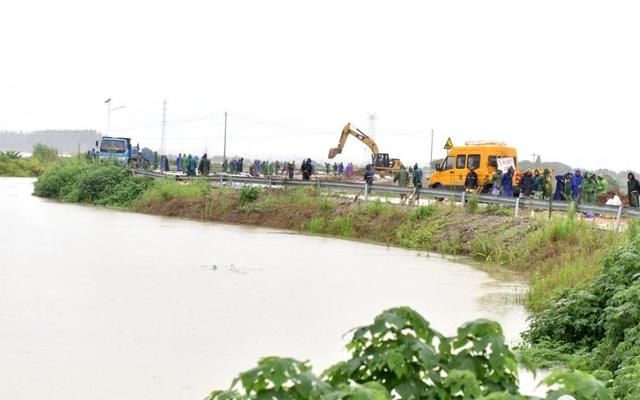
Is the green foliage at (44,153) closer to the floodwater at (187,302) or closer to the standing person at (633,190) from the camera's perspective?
the floodwater at (187,302)

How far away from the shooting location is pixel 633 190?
2411 cm

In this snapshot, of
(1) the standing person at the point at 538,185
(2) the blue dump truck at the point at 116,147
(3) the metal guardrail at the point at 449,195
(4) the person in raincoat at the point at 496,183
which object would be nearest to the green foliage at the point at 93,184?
(3) the metal guardrail at the point at 449,195

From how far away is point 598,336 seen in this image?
34.2ft

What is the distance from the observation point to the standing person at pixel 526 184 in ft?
86.8

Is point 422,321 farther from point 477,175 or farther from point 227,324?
point 477,175

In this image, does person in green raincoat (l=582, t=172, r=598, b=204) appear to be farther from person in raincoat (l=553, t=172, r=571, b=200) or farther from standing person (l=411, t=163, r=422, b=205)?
standing person (l=411, t=163, r=422, b=205)

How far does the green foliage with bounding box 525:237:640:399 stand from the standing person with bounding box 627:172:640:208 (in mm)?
12612

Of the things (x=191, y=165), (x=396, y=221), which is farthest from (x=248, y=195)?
(x=191, y=165)

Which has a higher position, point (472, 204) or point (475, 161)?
point (475, 161)

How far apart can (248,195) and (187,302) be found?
58.2ft

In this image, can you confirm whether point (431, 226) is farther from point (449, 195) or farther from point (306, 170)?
point (306, 170)

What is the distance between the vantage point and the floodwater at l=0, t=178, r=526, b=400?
9.66m

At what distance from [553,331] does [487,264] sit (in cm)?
1025

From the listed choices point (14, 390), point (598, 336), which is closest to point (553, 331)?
point (598, 336)
